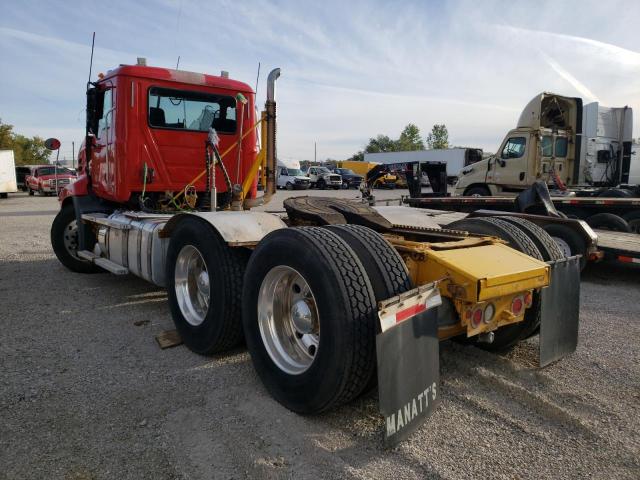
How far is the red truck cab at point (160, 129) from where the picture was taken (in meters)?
5.75

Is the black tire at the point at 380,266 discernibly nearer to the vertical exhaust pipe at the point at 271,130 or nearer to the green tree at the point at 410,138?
the vertical exhaust pipe at the point at 271,130

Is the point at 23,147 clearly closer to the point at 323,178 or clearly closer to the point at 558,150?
the point at 323,178

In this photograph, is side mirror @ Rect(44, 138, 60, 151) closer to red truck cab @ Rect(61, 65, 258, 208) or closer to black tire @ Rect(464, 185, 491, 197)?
red truck cab @ Rect(61, 65, 258, 208)

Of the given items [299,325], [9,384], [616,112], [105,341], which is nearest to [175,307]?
[105,341]

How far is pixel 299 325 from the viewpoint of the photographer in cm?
308

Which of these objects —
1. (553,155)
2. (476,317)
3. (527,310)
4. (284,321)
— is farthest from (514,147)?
(284,321)

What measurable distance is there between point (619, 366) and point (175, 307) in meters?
3.68

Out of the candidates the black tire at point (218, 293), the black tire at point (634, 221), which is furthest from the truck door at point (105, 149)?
the black tire at point (634, 221)

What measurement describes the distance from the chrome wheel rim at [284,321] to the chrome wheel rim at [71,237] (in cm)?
521

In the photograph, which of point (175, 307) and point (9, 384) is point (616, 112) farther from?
point (9, 384)

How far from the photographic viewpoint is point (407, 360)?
2475 millimetres

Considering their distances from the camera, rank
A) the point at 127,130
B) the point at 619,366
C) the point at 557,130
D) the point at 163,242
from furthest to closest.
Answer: the point at 557,130 < the point at 127,130 < the point at 163,242 < the point at 619,366

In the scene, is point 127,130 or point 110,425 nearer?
point 110,425

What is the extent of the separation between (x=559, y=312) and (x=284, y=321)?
1.86 m
